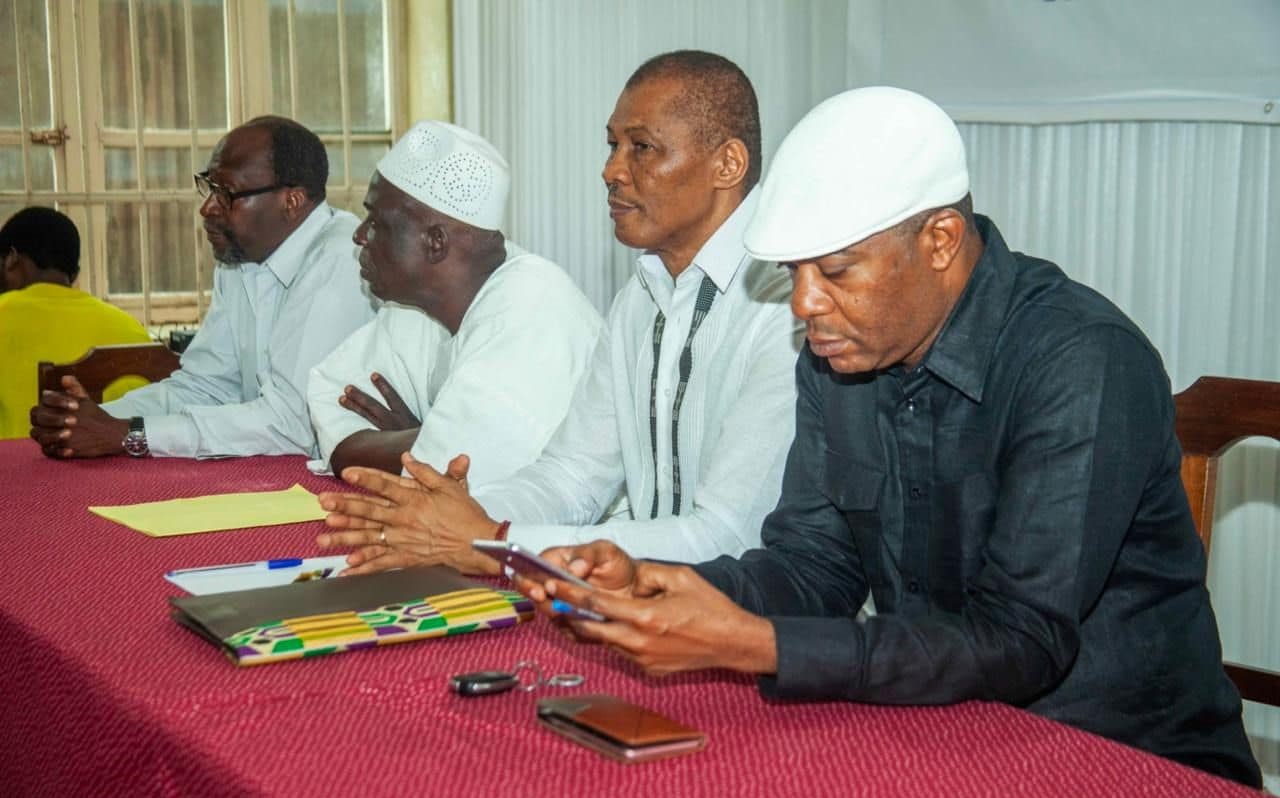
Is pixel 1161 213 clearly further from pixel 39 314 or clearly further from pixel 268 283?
pixel 39 314

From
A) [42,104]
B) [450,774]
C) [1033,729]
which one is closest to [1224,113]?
[1033,729]

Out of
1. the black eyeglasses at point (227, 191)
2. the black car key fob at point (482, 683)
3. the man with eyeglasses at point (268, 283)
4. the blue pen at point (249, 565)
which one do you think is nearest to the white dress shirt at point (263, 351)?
the man with eyeglasses at point (268, 283)

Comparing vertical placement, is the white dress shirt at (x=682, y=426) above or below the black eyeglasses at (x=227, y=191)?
below

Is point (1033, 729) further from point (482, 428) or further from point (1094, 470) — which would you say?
point (482, 428)

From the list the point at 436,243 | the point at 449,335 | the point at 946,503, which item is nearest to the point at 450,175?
the point at 436,243

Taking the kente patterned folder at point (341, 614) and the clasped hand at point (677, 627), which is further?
the kente patterned folder at point (341, 614)

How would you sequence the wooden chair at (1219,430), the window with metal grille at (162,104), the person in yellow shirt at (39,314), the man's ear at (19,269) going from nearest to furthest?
1. the wooden chair at (1219,430)
2. the person in yellow shirt at (39,314)
3. the man's ear at (19,269)
4. the window with metal grille at (162,104)

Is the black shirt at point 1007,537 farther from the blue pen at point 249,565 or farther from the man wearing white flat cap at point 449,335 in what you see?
the man wearing white flat cap at point 449,335

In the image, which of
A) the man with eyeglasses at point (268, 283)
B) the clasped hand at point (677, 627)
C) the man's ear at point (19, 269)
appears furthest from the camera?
the man's ear at point (19, 269)

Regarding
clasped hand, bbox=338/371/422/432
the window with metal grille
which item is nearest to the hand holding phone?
clasped hand, bbox=338/371/422/432

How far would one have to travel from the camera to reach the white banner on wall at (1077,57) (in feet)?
10.7

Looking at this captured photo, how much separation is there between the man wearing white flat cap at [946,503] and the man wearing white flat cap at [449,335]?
3.64 feet

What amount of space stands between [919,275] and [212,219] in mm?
2718

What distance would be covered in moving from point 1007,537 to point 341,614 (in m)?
0.85
